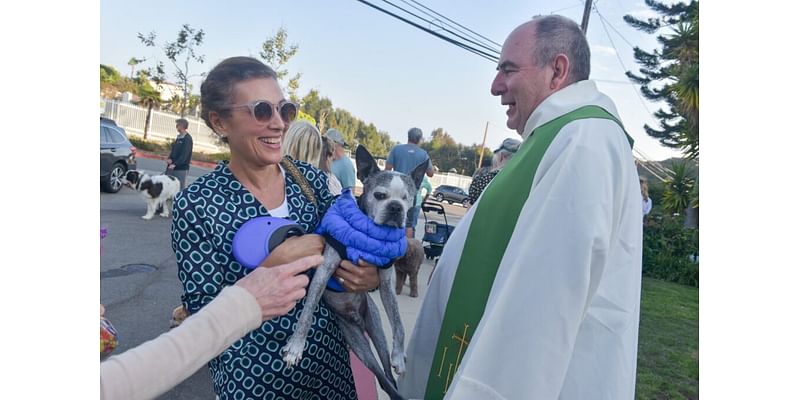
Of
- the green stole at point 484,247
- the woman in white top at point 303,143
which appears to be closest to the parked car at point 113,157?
the woman in white top at point 303,143

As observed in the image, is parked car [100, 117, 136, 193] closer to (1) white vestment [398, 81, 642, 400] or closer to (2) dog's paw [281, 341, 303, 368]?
(2) dog's paw [281, 341, 303, 368]

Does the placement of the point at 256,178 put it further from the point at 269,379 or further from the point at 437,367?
the point at 437,367

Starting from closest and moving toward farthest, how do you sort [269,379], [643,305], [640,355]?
[269,379] < [640,355] < [643,305]

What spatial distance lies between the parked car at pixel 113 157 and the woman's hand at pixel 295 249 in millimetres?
13194

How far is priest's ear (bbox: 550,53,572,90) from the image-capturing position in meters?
1.82

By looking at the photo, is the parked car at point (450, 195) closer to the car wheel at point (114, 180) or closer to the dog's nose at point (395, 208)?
the car wheel at point (114, 180)

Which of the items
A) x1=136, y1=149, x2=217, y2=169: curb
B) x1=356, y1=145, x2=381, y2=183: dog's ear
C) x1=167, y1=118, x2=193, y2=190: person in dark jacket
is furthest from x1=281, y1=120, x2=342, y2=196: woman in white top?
x1=136, y1=149, x2=217, y2=169: curb

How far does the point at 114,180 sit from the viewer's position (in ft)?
44.3

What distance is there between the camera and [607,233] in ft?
4.14

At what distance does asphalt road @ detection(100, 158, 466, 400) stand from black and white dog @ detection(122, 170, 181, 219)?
0.39m
